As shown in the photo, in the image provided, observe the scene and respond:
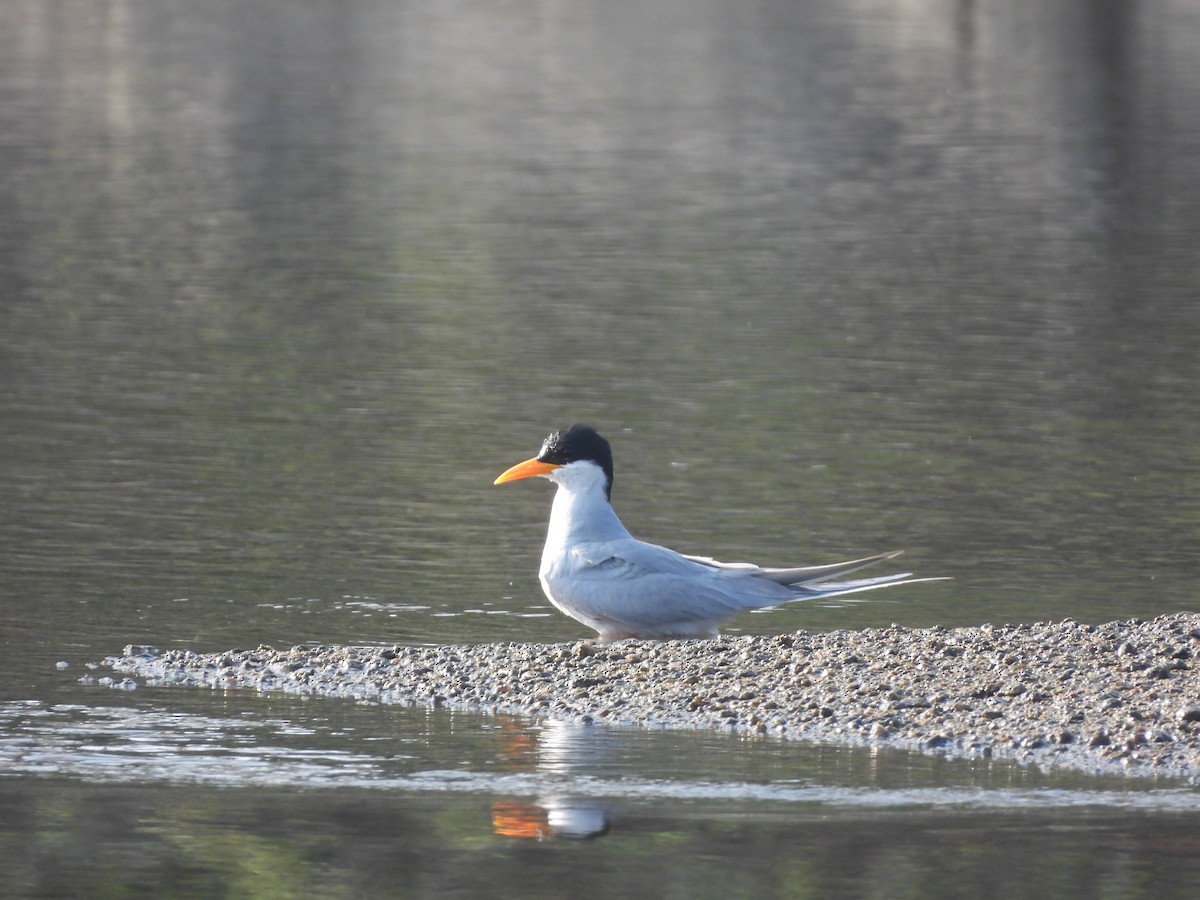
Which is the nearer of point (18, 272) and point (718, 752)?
point (718, 752)

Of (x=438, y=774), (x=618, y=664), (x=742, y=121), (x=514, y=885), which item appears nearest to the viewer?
(x=514, y=885)

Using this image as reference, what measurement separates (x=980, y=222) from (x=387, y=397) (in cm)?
1554

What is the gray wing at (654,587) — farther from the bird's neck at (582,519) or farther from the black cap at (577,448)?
the black cap at (577,448)

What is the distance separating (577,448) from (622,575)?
936mm

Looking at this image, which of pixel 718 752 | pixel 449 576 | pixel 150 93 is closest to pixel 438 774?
pixel 718 752

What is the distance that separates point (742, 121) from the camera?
50188 mm

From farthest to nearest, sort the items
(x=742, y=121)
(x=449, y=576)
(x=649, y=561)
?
1. (x=742, y=121)
2. (x=449, y=576)
3. (x=649, y=561)

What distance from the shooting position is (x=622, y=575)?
42.9 feet

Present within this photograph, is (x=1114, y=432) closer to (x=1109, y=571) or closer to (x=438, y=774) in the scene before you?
(x=1109, y=571)

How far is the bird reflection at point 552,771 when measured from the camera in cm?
941

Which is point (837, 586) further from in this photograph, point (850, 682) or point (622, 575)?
point (850, 682)

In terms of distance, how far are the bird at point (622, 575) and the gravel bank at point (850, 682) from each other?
0.29 metres

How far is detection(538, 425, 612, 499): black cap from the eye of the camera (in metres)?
13.6

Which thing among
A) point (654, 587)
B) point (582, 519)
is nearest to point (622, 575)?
point (654, 587)
